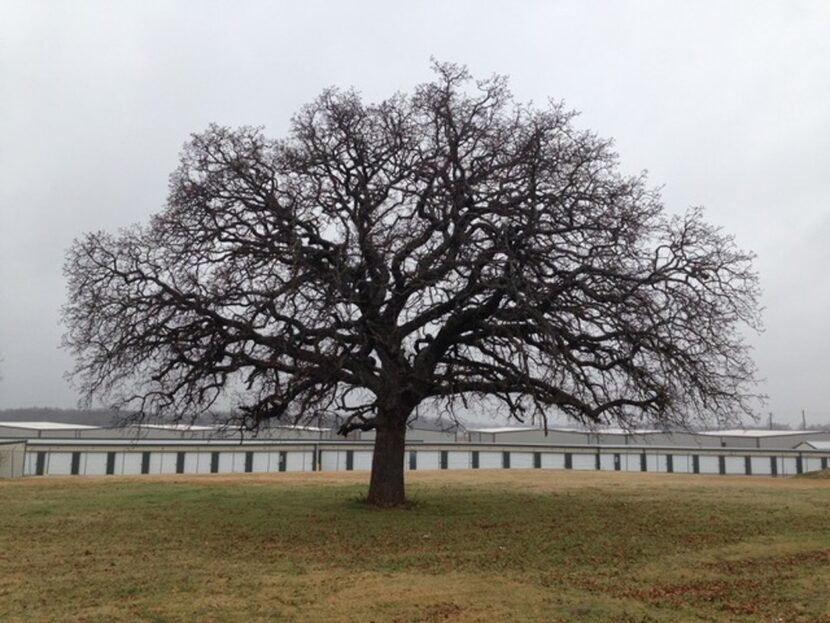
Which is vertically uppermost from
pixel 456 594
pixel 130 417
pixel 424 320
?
pixel 424 320

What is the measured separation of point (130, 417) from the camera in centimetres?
2084

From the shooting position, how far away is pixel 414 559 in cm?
1470

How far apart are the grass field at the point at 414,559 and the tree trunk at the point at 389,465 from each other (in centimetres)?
70

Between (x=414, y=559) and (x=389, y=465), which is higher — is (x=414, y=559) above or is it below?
below

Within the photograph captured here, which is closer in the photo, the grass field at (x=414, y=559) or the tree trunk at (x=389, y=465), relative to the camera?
the grass field at (x=414, y=559)

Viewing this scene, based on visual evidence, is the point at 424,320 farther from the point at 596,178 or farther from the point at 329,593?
the point at 329,593

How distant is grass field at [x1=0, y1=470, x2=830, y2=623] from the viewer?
1105 centimetres

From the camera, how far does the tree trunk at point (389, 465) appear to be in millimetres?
21484

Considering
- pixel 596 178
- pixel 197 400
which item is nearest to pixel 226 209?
pixel 197 400

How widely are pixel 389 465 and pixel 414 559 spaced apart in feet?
22.9

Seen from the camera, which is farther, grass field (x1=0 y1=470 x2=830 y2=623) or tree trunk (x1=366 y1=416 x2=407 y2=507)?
tree trunk (x1=366 y1=416 x2=407 y2=507)

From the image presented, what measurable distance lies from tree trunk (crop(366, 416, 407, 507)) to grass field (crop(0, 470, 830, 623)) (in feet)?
2.29

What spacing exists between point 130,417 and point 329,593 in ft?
35.8

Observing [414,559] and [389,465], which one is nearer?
[414,559]
